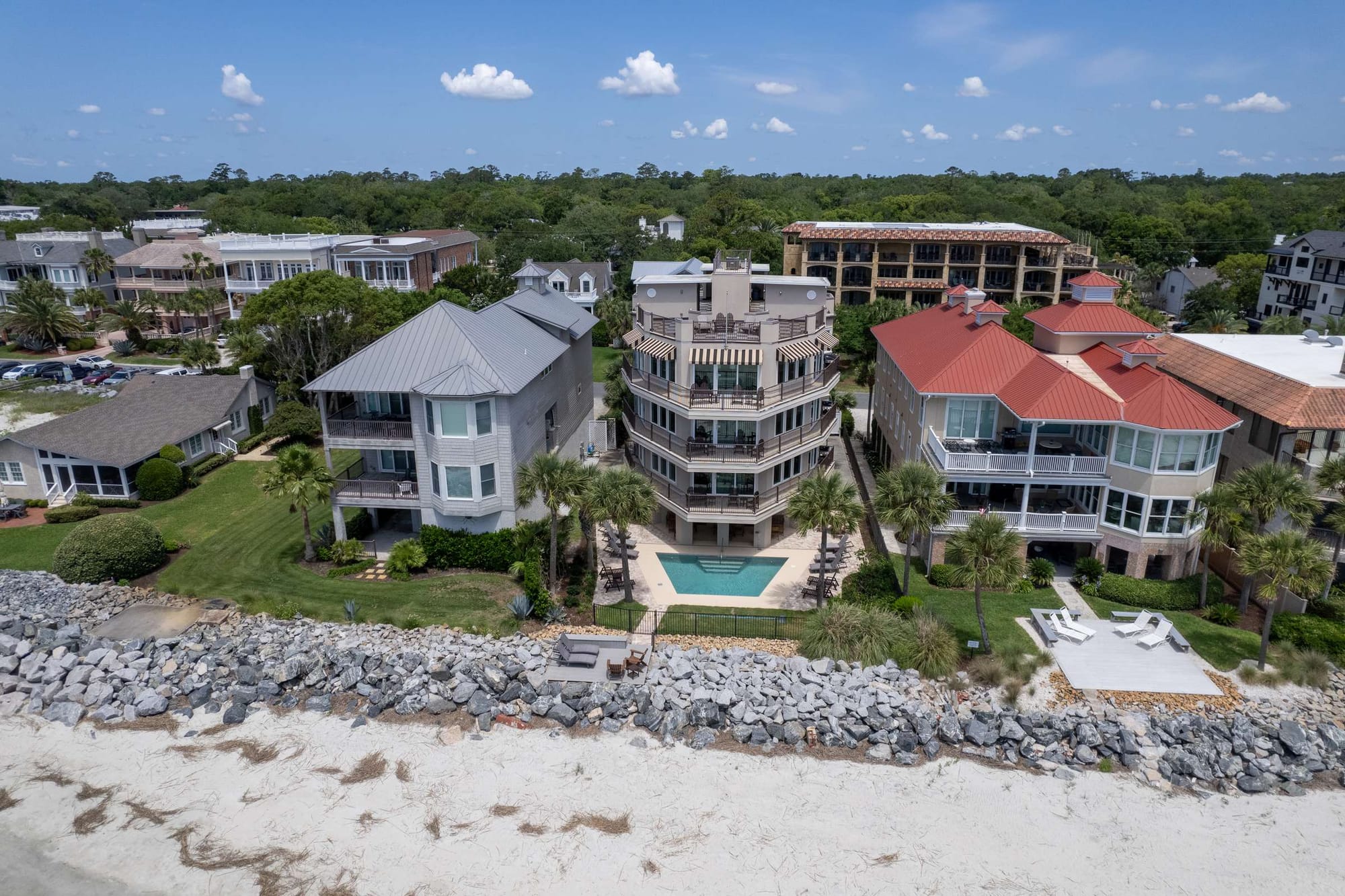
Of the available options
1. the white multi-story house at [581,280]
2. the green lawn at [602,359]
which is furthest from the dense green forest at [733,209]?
the green lawn at [602,359]

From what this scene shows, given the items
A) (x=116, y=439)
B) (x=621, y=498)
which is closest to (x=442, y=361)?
(x=621, y=498)

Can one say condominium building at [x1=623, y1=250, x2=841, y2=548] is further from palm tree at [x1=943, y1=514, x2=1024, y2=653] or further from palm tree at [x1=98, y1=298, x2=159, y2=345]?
palm tree at [x1=98, y1=298, x2=159, y2=345]

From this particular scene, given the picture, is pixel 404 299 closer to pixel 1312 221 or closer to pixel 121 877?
pixel 121 877

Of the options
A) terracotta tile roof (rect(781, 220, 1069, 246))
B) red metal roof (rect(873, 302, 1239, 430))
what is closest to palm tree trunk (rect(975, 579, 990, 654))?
red metal roof (rect(873, 302, 1239, 430))

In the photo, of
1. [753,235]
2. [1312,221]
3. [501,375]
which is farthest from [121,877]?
[1312,221]

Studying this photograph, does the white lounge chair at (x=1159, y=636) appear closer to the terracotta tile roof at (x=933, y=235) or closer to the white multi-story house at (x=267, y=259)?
the terracotta tile roof at (x=933, y=235)

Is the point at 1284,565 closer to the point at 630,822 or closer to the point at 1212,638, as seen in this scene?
the point at 1212,638
